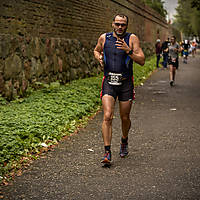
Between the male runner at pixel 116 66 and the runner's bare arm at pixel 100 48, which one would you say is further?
the runner's bare arm at pixel 100 48

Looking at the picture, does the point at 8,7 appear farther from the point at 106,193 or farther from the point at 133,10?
the point at 133,10

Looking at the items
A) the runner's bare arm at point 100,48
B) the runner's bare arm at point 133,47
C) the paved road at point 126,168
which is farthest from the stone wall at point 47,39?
the runner's bare arm at point 133,47

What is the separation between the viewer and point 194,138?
264 inches

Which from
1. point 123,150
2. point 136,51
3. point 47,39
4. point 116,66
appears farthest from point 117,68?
point 47,39

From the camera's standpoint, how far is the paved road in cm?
424

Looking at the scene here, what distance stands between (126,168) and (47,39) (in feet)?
23.6

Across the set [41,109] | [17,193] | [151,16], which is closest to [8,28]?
[41,109]

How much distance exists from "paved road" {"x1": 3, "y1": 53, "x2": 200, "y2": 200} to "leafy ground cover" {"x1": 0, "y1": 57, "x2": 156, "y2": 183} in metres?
0.26

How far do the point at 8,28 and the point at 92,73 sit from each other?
268 inches

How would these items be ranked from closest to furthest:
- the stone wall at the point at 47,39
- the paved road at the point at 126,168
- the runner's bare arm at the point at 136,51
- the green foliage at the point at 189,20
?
the paved road at the point at 126,168
the runner's bare arm at the point at 136,51
the stone wall at the point at 47,39
the green foliage at the point at 189,20

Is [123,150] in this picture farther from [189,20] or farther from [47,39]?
[189,20]

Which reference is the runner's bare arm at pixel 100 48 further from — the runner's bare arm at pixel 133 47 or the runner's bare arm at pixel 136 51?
the runner's bare arm at pixel 136 51

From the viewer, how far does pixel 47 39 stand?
11.5m

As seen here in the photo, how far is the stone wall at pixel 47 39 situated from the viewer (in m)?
9.53
